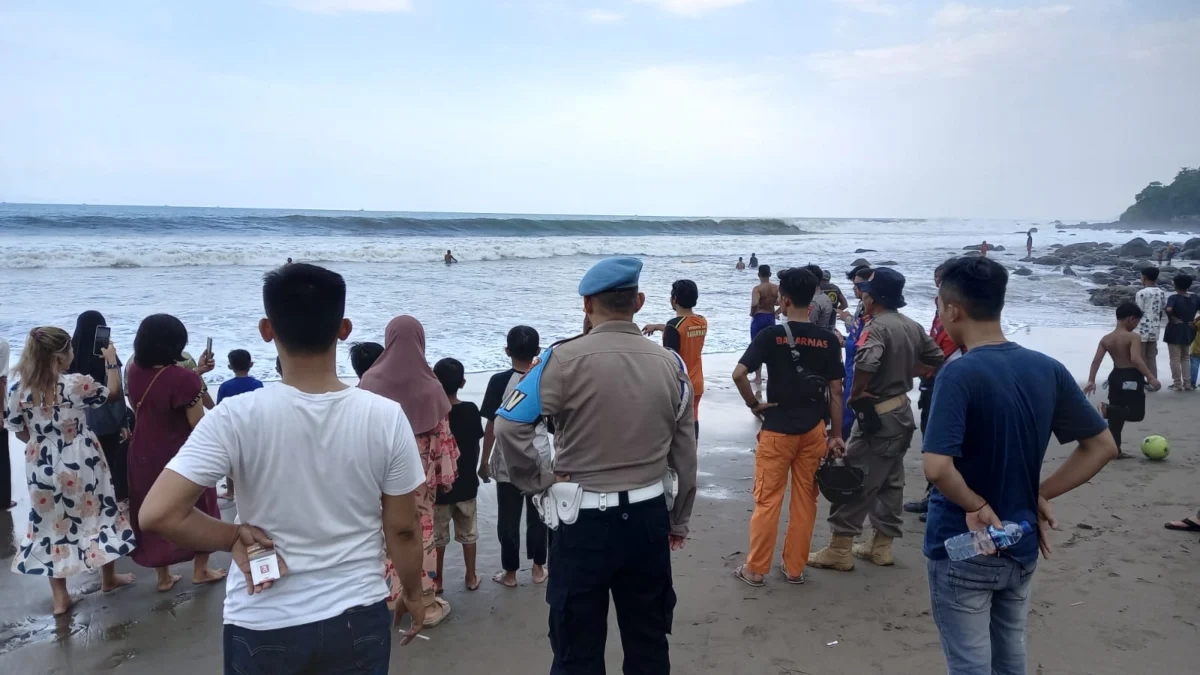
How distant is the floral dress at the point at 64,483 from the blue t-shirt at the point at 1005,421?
4.41 metres

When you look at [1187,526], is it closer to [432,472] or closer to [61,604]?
[432,472]

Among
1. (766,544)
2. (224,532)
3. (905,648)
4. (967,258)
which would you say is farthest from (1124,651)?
(224,532)

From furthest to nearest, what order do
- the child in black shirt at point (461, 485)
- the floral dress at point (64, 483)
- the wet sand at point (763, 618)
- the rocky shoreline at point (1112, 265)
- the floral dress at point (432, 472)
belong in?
the rocky shoreline at point (1112, 265) → the child in black shirt at point (461, 485) → the floral dress at point (64, 483) → the floral dress at point (432, 472) → the wet sand at point (763, 618)

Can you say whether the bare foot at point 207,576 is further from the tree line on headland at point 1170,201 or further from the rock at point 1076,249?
the tree line on headland at point 1170,201

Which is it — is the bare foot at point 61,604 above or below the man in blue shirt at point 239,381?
below

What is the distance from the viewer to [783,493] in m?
4.56

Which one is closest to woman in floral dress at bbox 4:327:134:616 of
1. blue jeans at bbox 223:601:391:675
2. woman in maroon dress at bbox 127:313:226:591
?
woman in maroon dress at bbox 127:313:226:591

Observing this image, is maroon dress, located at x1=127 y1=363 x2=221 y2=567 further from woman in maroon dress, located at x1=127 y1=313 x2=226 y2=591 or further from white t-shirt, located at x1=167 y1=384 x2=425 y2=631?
white t-shirt, located at x1=167 y1=384 x2=425 y2=631

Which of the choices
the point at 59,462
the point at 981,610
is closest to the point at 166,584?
the point at 59,462

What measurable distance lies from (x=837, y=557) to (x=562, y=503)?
9.18 ft

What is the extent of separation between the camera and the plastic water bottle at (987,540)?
2.47 meters

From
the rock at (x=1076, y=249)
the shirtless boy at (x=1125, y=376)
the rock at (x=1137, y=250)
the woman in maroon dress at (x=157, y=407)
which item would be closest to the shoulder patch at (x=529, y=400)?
the woman in maroon dress at (x=157, y=407)

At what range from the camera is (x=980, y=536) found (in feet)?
8.17

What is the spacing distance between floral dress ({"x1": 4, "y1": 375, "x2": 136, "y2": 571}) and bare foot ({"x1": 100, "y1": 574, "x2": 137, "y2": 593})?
33 centimetres
